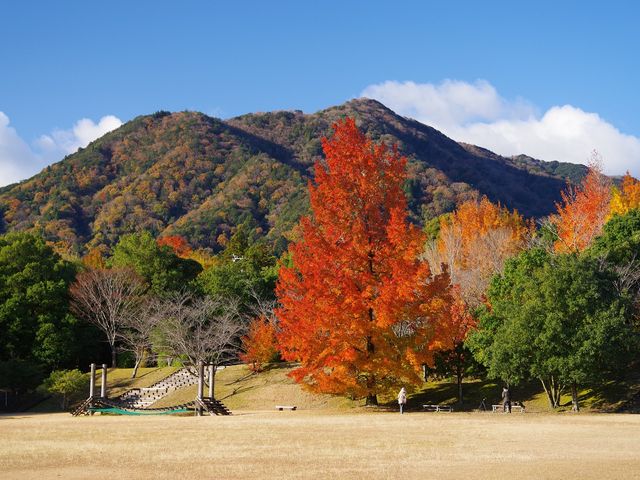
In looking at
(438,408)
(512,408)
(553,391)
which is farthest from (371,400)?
(553,391)

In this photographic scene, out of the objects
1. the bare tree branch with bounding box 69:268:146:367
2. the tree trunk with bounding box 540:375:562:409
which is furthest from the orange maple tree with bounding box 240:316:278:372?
the tree trunk with bounding box 540:375:562:409

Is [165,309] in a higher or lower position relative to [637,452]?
higher

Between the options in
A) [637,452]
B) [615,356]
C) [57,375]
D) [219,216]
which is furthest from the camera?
[219,216]

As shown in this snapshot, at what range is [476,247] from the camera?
205 ft

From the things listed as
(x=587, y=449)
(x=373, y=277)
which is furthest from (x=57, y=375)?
(x=587, y=449)

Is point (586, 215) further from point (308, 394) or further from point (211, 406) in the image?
point (211, 406)

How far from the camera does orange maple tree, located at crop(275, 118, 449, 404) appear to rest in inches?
1294

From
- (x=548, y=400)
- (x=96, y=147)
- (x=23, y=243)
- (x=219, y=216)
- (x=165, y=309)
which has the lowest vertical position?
(x=548, y=400)

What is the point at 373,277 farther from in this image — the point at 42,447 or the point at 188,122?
the point at 188,122

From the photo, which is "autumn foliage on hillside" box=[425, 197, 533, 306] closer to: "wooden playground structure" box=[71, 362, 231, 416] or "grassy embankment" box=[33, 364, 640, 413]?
"grassy embankment" box=[33, 364, 640, 413]

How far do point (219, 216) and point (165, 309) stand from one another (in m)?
84.1

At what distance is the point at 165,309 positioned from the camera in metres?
53.7

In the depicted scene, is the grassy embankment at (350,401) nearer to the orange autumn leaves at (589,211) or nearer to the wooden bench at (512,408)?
the wooden bench at (512,408)

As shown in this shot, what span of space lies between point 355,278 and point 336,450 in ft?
51.0
